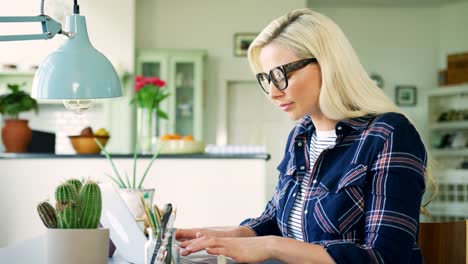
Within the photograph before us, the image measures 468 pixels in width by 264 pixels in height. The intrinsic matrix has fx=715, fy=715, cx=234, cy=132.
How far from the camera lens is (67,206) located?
1.49 metres

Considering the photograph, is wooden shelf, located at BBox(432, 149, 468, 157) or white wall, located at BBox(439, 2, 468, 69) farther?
white wall, located at BBox(439, 2, 468, 69)

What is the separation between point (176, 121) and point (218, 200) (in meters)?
3.75

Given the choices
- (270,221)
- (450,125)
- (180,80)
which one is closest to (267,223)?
(270,221)

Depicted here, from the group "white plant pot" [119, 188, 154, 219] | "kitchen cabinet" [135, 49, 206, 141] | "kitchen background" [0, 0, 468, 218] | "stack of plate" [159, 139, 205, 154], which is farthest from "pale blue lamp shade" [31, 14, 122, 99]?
"kitchen cabinet" [135, 49, 206, 141]

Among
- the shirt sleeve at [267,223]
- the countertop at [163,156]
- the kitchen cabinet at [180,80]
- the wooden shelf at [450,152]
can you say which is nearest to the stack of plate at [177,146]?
the countertop at [163,156]

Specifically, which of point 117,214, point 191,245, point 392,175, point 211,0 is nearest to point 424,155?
point 392,175

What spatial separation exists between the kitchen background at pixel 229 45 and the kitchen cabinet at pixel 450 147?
18cm

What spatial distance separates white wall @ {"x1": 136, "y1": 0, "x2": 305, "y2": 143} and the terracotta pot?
12.1ft

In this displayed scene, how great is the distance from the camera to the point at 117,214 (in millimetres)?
1659

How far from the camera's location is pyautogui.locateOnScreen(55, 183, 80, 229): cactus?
148 centimetres

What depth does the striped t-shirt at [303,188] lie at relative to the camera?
1.98 metres

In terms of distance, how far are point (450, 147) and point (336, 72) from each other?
283 inches

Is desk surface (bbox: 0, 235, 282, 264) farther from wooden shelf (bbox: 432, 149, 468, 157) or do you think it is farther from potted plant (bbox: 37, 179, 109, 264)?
wooden shelf (bbox: 432, 149, 468, 157)

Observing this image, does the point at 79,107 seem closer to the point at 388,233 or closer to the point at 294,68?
the point at 294,68
